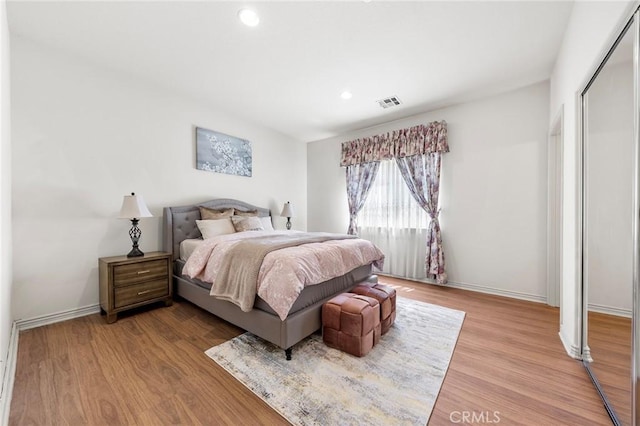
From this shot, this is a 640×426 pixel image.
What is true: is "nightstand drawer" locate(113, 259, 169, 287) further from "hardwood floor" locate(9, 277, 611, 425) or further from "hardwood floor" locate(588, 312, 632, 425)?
"hardwood floor" locate(588, 312, 632, 425)

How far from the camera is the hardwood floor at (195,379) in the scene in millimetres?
1317

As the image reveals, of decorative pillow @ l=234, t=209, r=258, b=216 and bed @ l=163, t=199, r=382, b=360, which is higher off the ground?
decorative pillow @ l=234, t=209, r=258, b=216

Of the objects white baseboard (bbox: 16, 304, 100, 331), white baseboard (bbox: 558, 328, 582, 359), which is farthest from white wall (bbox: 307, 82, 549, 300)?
white baseboard (bbox: 16, 304, 100, 331)

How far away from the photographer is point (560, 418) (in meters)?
1.30

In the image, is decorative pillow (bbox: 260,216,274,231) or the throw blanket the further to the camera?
decorative pillow (bbox: 260,216,274,231)

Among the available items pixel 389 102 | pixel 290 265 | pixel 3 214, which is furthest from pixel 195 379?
pixel 389 102

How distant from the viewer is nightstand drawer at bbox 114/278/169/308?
241cm

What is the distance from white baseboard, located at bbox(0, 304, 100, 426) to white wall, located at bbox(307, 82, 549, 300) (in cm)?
433

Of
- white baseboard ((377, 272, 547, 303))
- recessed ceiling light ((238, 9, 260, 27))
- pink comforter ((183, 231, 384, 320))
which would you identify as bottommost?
white baseboard ((377, 272, 547, 303))

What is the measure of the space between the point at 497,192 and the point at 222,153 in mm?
4047

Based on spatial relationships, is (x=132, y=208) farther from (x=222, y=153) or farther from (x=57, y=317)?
(x=222, y=153)

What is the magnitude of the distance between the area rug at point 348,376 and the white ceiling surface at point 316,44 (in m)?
2.72

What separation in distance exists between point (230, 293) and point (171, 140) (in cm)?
240

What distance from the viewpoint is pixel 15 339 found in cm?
200
